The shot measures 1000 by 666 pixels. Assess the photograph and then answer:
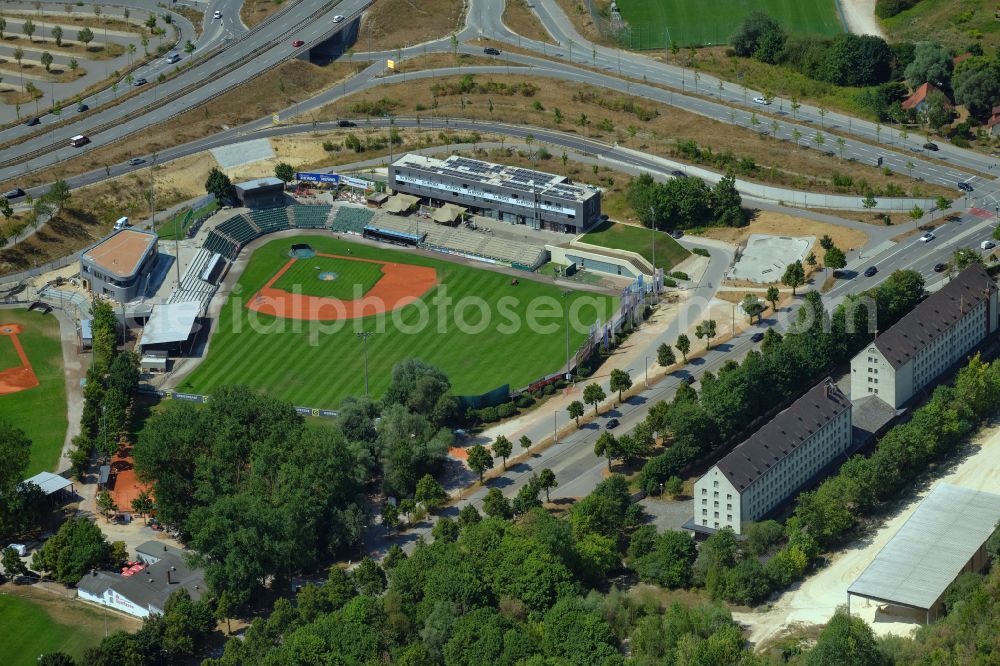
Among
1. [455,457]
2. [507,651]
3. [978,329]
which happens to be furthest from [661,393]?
[507,651]

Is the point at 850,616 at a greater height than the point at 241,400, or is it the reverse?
the point at 241,400

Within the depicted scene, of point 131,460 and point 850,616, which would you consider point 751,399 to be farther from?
point 131,460

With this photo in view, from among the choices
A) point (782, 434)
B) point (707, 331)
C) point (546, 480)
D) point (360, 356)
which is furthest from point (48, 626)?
point (707, 331)

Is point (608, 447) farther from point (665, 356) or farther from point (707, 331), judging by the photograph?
point (707, 331)

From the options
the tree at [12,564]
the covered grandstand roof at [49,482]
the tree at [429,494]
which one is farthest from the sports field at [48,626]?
the tree at [429,494]

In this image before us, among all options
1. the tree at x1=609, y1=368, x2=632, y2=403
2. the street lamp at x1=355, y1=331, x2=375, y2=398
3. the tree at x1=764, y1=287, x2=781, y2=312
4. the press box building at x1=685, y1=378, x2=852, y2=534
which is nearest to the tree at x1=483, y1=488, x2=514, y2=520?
the press box building at x1=685, y1=378, x2=852, y2=534

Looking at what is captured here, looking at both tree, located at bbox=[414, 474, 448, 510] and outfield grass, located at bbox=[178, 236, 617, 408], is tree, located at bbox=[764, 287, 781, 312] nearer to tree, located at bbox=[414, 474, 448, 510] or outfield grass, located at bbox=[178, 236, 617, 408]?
outfield grass, located at bbox=[178, 236, 617, 408]
